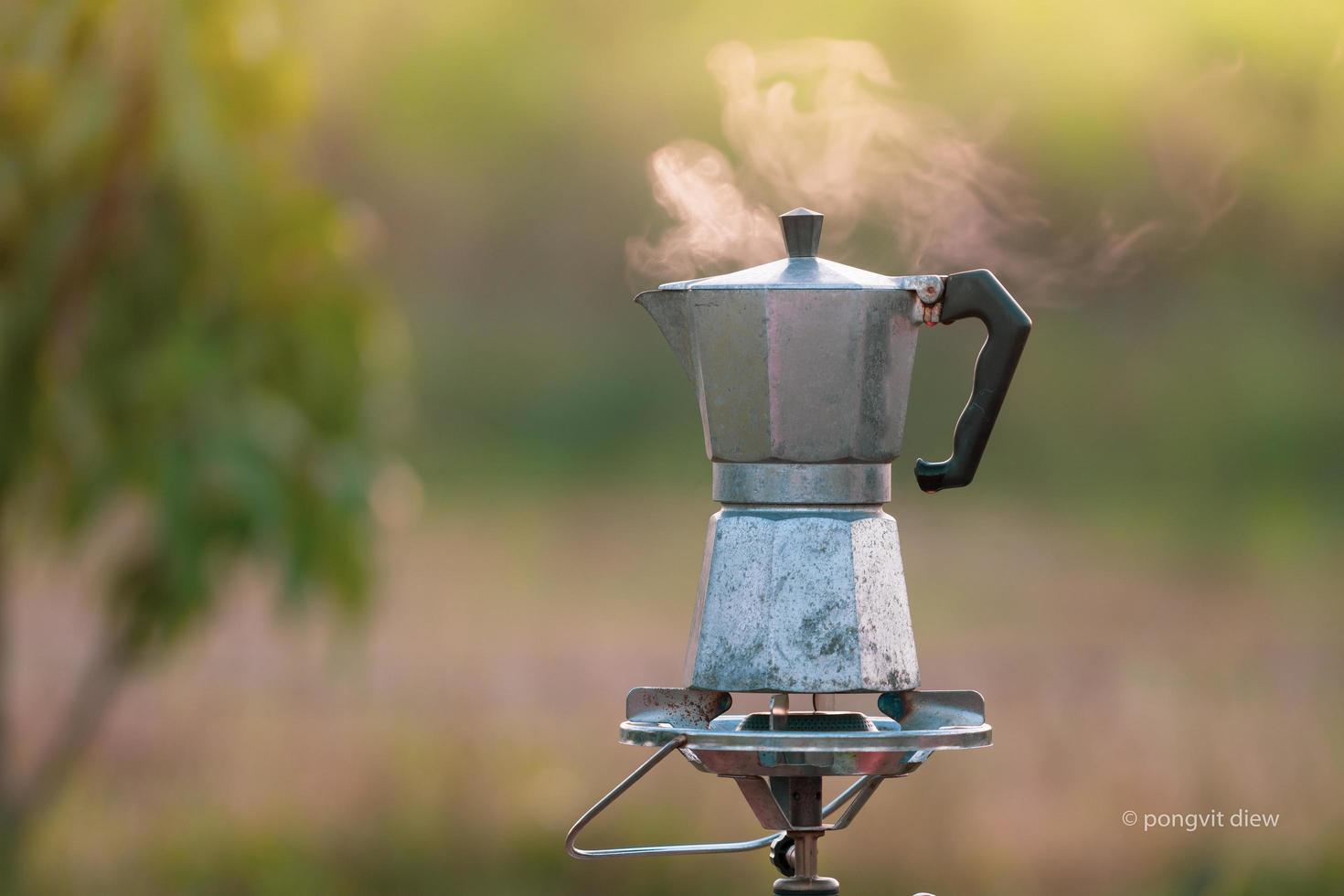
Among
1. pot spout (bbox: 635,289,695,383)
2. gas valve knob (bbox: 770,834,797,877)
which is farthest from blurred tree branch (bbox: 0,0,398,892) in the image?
gas valve knob (bbox: 770,834,797,877)

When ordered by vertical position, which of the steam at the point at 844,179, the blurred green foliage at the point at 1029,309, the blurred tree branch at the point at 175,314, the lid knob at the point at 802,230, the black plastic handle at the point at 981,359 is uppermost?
the blurred green foliage at the point at 1029,309

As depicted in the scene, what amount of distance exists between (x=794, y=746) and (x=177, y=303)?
336 centimetres

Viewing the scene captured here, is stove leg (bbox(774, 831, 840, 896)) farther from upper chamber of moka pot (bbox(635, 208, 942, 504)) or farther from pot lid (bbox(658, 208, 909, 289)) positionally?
pot lid (bbox(658, 208, 909, 289))

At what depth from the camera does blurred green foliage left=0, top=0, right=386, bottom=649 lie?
4152mm

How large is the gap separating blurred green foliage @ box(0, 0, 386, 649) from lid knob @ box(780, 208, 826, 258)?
111 inches

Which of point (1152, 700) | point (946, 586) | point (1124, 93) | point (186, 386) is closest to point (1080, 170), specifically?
point (1124, 93)

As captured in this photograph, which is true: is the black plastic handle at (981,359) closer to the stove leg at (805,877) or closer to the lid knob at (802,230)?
the lid knob at (802,230)

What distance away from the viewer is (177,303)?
434cm

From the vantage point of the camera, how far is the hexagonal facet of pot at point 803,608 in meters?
1.55

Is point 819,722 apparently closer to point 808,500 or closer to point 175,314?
point 808,500

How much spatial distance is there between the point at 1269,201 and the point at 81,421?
18.5 feet

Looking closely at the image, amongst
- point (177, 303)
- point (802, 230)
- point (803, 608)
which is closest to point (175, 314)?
point (177, 303)

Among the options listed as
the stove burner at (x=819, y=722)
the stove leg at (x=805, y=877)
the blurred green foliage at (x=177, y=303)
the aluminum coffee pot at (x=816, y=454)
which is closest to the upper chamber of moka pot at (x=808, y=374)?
the aluminum coffee pot at (x=816, y=454)

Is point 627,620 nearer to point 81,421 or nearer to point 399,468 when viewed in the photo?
point 399,468
